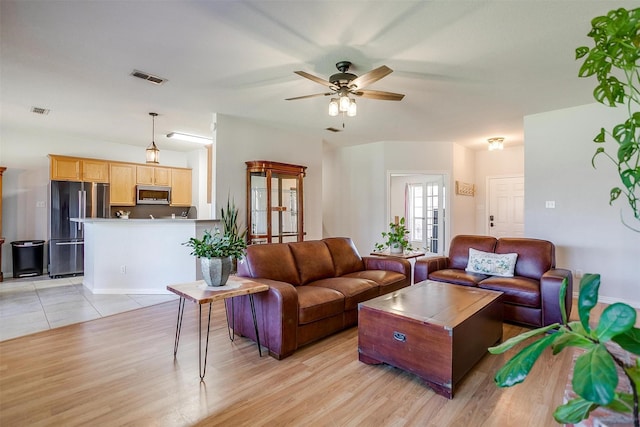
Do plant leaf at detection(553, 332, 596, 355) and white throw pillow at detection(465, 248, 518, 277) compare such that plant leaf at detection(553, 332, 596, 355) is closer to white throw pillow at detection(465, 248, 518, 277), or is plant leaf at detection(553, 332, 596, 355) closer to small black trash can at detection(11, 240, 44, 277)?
white throw pillow at detection(465, 248, 518, 277)

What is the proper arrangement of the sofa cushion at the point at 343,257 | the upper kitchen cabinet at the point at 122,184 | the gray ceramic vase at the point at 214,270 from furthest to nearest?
1. the upper kitchen cabinet at the point at 122,184
2. the sofa cushion at the point at 343,257
3. the gray ceramic vase at the point at 214,270

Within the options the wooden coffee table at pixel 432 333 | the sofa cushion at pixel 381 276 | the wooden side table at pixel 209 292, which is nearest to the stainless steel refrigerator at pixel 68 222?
the wooden side table at pixel 209 292

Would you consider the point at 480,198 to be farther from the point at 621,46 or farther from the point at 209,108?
the point at 621,46

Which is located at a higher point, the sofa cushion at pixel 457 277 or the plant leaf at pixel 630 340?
the plant leaf at pixel 630 340

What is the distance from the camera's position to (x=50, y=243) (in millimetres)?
5547

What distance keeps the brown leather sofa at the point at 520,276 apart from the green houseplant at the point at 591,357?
2440 millimetres

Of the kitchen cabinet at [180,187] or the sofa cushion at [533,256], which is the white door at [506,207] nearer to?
the sofa cushion at [533,256]

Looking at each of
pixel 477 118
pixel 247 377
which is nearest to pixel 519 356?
pixel 247 377

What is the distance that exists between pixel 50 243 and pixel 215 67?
4819mm

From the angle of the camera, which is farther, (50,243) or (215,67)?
(50,243)

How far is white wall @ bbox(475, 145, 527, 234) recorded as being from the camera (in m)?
6.82

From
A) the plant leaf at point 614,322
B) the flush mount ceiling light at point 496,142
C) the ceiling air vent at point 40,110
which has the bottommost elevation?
the plant leaf at point 614,322

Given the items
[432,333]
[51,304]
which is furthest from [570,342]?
[51,304]

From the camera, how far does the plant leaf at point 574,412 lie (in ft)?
2.38
